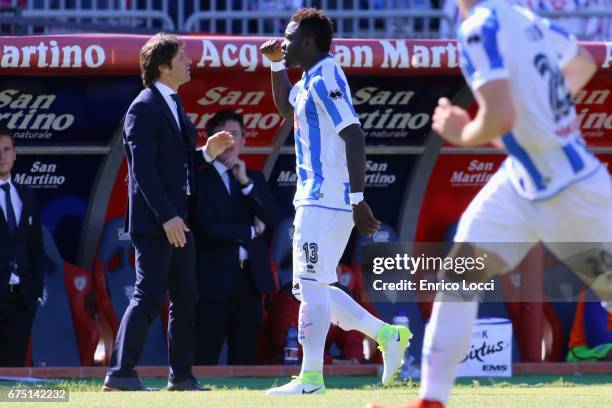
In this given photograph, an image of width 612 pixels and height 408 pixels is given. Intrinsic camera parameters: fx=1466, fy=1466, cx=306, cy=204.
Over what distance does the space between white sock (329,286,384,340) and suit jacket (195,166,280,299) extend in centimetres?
251

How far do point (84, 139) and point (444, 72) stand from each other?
2.70 m

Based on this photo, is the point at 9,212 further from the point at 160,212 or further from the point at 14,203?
the point at 160,212

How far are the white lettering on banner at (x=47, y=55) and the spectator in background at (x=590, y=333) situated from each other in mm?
4269

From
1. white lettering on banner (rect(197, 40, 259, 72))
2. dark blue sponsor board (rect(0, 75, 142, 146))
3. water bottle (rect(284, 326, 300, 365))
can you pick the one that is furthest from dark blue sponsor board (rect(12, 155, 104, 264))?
water bottle (rect(284, 326, 300, 365))

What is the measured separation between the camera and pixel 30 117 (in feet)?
35.0

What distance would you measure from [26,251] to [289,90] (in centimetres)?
280

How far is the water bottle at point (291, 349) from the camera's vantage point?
10.4m

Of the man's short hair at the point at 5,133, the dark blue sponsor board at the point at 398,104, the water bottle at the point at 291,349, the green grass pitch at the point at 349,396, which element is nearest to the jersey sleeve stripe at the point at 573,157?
the green grass pitch at the point at 349,396

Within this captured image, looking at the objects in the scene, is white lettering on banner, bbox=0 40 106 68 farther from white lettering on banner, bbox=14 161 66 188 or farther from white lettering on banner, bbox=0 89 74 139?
white lettering on banner, bbox=14 161 66 188

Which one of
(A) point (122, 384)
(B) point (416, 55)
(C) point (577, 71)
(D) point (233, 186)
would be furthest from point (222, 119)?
(C) point (577, 71)

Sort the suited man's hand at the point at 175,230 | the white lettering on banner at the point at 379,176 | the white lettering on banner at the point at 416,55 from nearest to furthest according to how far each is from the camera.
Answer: the suited man's hand at the point at 175,230
the white lettering on banner at the point at 416,55
the white lettering on banner at the point at 379,176

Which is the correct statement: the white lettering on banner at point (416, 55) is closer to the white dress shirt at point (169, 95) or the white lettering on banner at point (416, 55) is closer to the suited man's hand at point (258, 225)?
the suited man's hand at point (258, 225)

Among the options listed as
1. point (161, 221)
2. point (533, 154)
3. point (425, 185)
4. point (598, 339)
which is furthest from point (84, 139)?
point (533, 154)

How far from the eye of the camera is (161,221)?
752 cm
